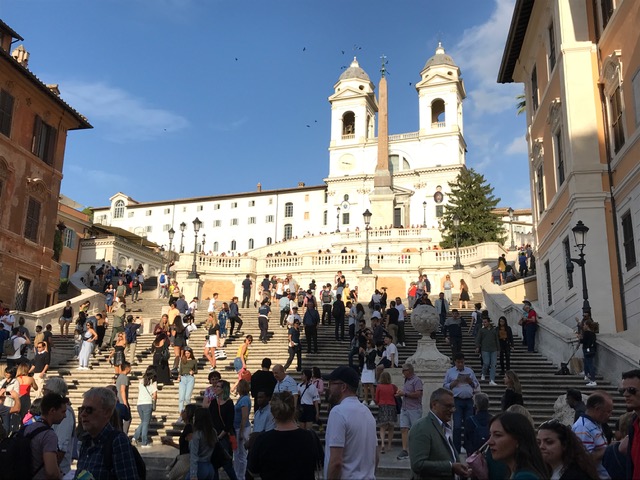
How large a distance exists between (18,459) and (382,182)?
67.8 m

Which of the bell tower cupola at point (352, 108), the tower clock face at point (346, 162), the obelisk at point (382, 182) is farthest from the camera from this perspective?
the bell tower cupola at point (352, 108)

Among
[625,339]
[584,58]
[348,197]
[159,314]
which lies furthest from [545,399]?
[348,197]

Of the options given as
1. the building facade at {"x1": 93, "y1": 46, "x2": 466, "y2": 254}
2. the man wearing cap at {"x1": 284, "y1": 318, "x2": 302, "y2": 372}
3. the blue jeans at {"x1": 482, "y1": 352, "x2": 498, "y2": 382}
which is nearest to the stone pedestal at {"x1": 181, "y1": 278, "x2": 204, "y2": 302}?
the man wearing cap at {"x1": 284, "y1": 318, "x2": 302, "y2": 372}

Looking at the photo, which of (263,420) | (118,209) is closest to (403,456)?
(263,420)

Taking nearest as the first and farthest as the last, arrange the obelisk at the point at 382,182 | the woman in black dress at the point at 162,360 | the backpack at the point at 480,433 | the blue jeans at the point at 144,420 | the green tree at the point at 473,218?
1. the backpack at the point at 480,433
2. the blue jeans at the point at 144,420
3. the woman in black dress at the point at 162,360
4. the green tree at the point at 473,218
5. the obelisk at the point at 382,182

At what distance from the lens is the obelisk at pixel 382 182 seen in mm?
67375

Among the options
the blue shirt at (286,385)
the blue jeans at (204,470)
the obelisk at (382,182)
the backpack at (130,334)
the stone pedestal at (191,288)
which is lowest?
the blue jeans at (204,470)

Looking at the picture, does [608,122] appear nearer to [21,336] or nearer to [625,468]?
[625,468]

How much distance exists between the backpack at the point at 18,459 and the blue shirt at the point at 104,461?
435 mm

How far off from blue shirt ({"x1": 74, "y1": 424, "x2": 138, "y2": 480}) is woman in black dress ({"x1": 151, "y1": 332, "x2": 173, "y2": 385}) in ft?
37.6

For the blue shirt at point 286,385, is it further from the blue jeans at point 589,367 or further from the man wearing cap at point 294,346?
the blue jeans at point 589,367

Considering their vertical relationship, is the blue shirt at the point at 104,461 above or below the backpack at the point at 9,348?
below

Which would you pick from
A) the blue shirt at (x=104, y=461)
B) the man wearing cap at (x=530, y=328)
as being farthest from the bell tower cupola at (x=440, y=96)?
the blue shirt at (x=104, y=461)

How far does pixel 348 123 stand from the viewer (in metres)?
90.7
